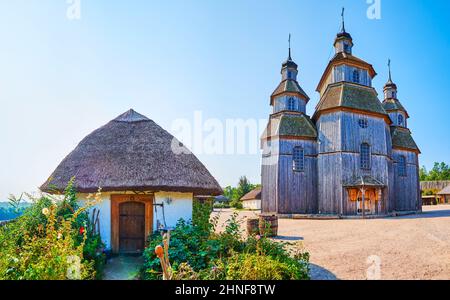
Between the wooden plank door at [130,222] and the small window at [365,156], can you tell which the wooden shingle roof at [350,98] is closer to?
the small window at [365,156]

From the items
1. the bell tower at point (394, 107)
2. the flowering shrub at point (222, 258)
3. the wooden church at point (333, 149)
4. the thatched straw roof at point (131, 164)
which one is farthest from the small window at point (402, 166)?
the flowering shrub at point (222, 258)

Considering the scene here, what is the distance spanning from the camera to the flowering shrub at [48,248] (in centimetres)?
450

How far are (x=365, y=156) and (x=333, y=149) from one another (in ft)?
8.00

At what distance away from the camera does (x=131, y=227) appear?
8.45m

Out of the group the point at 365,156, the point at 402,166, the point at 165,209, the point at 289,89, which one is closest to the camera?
the point at 165,209

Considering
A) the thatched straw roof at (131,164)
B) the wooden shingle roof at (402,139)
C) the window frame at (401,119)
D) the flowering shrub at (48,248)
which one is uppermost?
the window frame at (401,119)

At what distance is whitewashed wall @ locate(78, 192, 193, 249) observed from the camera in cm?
821

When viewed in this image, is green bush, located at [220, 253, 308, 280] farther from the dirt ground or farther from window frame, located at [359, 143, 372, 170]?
window frame, located at [359, 143, 372, 170]

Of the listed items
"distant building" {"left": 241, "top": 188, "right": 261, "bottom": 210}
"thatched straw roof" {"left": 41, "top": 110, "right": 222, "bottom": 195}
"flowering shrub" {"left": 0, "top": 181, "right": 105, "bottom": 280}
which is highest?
"thatched straw roof" {"left": 41, "top": 110, "right": 222, "bottom": 195}

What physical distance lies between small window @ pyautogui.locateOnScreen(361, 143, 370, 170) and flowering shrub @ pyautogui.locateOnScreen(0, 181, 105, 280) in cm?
1890

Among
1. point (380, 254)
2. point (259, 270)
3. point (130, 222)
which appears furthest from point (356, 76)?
point (259, 270)

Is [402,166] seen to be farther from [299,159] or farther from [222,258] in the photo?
[222,258]

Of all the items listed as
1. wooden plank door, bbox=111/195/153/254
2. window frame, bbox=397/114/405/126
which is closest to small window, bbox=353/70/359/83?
window frame, bbox=397/114/405/126
